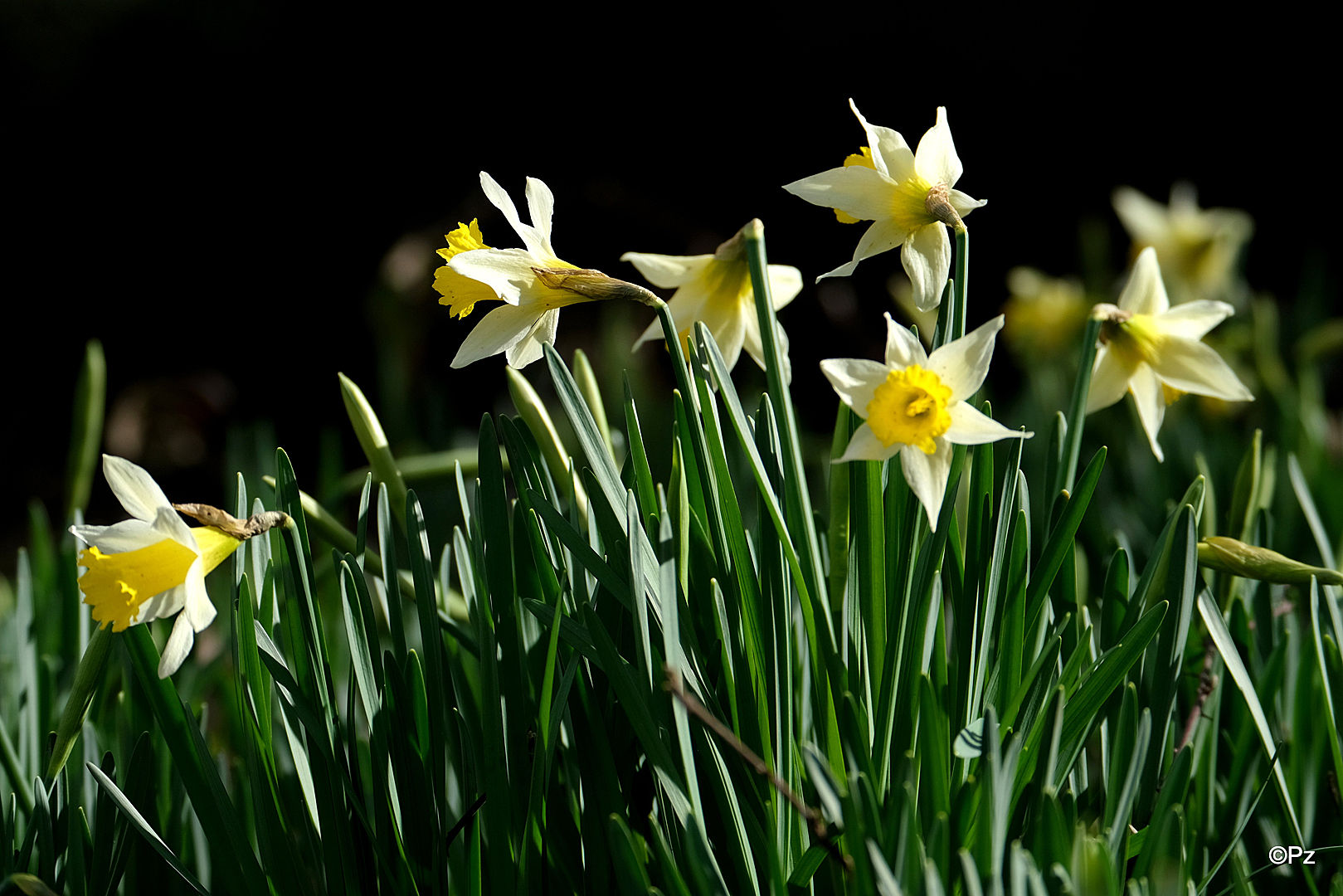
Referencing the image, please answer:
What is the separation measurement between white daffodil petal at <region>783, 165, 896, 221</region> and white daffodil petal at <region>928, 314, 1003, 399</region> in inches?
3.9

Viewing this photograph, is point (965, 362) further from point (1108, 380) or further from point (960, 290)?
point (1108, 380)

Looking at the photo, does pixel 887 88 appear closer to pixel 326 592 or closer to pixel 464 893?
pixel 326 592

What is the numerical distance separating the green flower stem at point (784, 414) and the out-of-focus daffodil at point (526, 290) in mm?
90

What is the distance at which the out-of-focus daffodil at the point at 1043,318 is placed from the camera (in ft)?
5.94

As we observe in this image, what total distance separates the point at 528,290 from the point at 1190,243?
63.8 inches

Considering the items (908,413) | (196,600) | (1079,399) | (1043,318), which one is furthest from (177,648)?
(1043,318)

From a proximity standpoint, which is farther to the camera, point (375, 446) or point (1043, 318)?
point (1043, 318)

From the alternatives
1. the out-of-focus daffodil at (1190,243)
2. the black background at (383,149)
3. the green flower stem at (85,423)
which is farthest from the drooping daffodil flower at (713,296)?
the black background at (383,149)

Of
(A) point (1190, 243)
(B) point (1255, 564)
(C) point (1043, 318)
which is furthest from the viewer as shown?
(C) point (1043, 318)

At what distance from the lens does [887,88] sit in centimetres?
273

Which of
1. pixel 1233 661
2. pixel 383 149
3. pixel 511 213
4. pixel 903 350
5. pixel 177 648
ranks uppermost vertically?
pixel 383 149

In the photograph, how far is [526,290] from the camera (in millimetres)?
527

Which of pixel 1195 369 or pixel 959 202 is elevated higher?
pixel 959 202

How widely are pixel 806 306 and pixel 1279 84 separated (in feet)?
4.67
